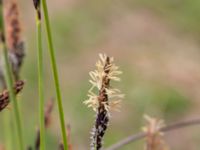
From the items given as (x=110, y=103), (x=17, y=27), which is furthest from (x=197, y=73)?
(x=110, y=103)

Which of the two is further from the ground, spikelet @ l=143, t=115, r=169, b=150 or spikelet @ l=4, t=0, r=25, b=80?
spikelet @ l=4, t=0, r=25, b=80

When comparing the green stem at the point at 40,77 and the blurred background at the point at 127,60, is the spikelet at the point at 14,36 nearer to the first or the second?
the green stem at the point at 40,77

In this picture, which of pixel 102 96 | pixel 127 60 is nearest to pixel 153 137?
pixel 102 96

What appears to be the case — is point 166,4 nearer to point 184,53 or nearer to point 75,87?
point 184,53

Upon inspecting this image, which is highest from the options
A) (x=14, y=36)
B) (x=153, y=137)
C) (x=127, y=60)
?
(x=127, y=60)

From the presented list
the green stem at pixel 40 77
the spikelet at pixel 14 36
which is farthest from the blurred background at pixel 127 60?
the green stem at pixel 40 77

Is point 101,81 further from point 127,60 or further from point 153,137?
point 127,60

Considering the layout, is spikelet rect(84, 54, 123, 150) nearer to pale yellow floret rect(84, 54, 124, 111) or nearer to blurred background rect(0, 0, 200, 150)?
pale yellow floret rect(84, 54, 124, 111)

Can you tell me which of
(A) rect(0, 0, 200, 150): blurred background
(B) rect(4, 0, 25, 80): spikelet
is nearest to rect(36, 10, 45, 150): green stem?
(B) rect(4, 0, 25, 80): spikelet
